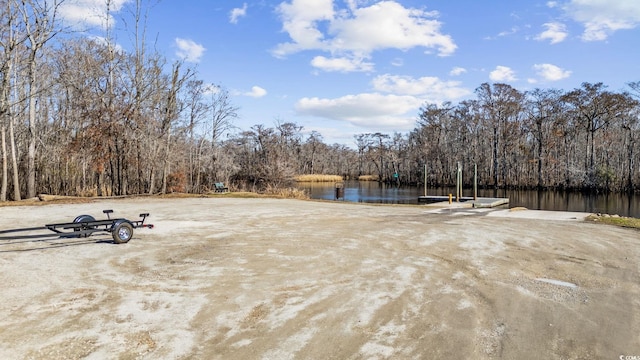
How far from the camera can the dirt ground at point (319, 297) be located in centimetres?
354

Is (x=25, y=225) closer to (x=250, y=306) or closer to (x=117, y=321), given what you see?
(x=117, y=321)

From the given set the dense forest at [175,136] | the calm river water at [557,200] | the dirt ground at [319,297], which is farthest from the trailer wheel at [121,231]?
the calm river water at [557,200]

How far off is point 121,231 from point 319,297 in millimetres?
5225

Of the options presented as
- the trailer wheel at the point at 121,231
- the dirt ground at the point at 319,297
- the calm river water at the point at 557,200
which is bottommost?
the calm river water at the point at 557,200

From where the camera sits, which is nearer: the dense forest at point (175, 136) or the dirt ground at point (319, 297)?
the dirt ground at point (319, 297)

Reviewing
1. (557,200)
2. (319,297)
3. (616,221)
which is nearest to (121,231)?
(319,297)

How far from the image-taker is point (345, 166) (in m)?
91.4

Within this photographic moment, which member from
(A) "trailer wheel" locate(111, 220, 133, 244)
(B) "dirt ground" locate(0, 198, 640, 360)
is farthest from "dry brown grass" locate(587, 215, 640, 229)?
(A) "trailer wheel" locate(111, 220, 133, 244)

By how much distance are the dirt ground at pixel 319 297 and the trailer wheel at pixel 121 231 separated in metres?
0.27

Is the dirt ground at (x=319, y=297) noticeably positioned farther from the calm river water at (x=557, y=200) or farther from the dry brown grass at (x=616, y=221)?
the calm river water at (x=557, y=200)

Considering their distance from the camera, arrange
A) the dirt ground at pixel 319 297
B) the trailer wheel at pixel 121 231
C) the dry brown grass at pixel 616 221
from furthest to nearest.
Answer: the dry brown grass at pixel 616 221
the trailer wheel at pixel 121 231
the dirt ground at pixel 319 297

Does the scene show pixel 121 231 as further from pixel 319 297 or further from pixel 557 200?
pixel 557 200

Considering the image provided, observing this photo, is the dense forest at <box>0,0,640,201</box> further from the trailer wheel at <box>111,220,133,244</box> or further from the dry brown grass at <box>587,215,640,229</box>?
the dry brown grass at <box>587,215,640,229</box>

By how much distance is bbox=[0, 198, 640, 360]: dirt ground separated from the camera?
354 centimetres
